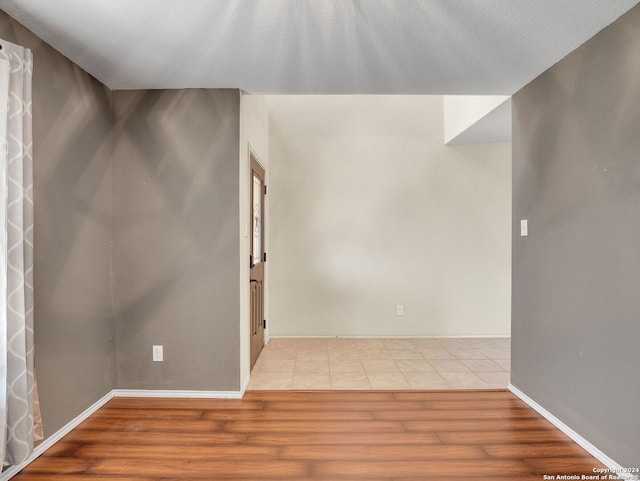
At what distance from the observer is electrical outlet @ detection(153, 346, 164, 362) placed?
2793mm

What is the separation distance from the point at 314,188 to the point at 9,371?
3.25 metres

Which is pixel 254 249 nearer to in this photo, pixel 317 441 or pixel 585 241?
pixel 317 441

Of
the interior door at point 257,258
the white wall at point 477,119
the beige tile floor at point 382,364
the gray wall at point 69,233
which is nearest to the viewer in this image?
the gray wall at point 69,233

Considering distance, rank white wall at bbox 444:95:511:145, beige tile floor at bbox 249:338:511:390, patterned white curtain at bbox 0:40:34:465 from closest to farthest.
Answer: patterned white curtain at bbox 0:40:34:465
beige tile floor at bbox 249:338:511:390
white wall at bbox 444:95:511:145

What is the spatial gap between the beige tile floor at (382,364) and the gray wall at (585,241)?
59cm

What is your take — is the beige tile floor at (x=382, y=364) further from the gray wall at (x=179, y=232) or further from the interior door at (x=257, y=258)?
the gray wall at (x=179, y=232)

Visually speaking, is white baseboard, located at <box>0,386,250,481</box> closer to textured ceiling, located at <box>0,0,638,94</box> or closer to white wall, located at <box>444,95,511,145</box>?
textured ceiling, located at <box>0,0,638,94</box>

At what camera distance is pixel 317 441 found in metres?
2.19

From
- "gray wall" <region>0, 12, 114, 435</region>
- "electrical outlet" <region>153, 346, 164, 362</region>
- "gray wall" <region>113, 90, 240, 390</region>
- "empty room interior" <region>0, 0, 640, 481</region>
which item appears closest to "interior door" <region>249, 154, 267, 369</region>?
"empty room interior" <region>0, 0, 640, 481</region>

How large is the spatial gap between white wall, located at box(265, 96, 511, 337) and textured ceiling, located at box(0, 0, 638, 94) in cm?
166

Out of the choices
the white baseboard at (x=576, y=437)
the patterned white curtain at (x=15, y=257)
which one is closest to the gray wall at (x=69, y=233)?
the patterned white curtain at (x=15, y=257)

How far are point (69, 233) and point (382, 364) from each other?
279 centimetres

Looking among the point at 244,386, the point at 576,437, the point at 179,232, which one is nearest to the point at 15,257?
the point at 179,232

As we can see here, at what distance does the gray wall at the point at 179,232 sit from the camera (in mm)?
2777
